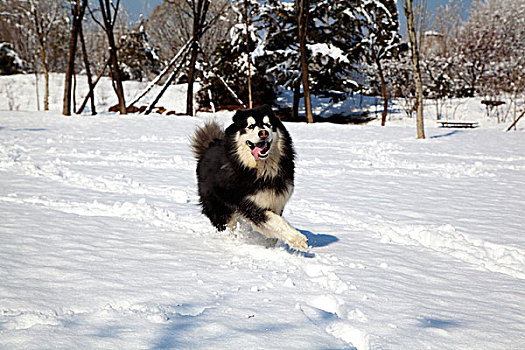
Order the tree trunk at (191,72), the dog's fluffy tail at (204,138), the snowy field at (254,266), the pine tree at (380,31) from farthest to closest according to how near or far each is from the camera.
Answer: the pine tree at (380,31)
the tree trunk at (191,72)
the dog's fluffy tail at (204,138)
the snowy field at (254,266)

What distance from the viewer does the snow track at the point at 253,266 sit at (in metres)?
2.04

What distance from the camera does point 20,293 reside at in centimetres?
217

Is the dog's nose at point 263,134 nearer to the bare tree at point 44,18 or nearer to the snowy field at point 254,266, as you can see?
the snowy field at point 254,266

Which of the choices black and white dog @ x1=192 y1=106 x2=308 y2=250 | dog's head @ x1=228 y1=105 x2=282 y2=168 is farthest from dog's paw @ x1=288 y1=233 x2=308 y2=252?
dog's head @ x1=228 y1=105 x2=282 y2=168

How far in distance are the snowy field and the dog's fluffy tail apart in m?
0.89

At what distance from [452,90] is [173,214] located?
31.5m

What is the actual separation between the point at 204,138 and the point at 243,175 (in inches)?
50.9

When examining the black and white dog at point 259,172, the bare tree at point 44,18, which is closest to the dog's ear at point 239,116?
the black and white dog at point 259,172

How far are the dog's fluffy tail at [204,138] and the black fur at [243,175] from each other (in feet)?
1.76

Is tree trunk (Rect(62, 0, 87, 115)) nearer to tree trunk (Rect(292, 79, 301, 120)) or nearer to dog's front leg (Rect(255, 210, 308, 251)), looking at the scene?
tree trunk (Rect(292, 79, 301, 120))

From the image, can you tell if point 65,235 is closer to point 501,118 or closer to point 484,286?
point 484,286

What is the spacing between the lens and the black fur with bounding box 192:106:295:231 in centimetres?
362

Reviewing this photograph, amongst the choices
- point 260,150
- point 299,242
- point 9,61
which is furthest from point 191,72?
point 9,61

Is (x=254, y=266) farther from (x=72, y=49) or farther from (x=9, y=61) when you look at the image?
(x=9, y=61)
